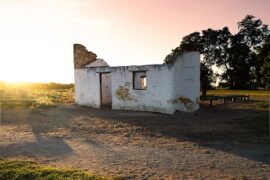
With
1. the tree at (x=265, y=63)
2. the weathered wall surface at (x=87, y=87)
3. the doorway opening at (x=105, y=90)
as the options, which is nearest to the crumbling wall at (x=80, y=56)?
the weathered wall surface at (x=87, y=87)

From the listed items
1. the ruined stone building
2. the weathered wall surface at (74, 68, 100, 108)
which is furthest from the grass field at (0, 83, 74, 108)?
the ruined stone building

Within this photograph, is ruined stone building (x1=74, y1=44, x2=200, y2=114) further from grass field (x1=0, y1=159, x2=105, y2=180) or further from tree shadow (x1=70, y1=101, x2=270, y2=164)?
grass field (x1=0, y1=159, x2=105, y2=180)

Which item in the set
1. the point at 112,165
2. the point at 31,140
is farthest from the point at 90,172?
the point at 31,140

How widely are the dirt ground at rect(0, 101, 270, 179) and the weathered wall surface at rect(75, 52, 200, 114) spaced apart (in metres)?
2.02

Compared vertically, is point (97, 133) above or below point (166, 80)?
below

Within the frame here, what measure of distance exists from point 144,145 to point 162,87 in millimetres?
8555

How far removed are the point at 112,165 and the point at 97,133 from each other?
15.2 feet

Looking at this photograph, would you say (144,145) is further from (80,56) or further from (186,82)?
(80,56)

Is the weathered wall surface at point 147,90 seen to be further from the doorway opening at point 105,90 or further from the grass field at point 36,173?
the grass field at point 36,173

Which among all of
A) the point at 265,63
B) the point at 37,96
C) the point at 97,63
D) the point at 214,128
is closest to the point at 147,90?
the point at 97,63

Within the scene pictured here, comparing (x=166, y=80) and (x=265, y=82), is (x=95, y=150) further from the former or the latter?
(x=265, y=82)

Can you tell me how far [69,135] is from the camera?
42.1 ft

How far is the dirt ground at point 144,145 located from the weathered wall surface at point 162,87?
202cm

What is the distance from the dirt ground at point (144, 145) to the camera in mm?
8367
